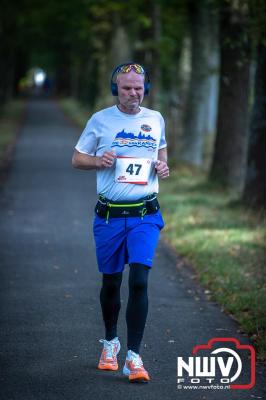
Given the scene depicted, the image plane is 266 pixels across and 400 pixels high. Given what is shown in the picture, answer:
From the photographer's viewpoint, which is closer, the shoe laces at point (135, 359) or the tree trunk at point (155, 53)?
the shoe laces at point (135, 359)

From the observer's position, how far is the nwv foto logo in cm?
604

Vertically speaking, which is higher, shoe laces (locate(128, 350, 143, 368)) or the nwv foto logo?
shoe laces (locate(128, 350, 143, 368))

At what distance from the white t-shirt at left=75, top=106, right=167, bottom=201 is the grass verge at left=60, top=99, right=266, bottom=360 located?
5.56 ft

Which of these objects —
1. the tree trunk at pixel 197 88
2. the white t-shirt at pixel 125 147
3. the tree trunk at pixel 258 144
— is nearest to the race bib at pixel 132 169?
the white t-shirt at pixel 125 147

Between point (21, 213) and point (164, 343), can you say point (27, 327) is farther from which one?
point (21, 213)

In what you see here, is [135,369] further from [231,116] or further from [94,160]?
[231,116]

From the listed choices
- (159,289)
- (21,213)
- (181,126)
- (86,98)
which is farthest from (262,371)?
(86,98)

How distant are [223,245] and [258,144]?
3191mm

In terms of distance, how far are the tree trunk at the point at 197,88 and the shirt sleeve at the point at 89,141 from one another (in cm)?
1677

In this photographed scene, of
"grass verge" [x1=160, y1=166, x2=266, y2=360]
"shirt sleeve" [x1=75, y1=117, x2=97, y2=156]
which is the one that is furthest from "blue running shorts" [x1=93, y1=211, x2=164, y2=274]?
"grass verge" [x1=160, y1=166, x2=266, y2=360]

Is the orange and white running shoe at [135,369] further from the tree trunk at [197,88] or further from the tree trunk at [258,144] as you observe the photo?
the tree trunk at [197,88]

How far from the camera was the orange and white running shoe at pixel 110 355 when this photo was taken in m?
6.26

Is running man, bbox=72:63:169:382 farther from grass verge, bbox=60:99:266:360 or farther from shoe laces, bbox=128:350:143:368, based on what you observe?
grass verge, bbox=60:99:266:360

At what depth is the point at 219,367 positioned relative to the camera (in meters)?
6.41
